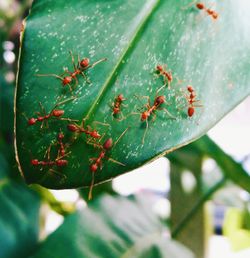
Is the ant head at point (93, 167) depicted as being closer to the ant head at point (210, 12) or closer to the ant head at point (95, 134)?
the ant head at point (95, 134)

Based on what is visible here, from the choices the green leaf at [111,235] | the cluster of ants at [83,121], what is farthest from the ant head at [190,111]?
the green leaf at [111,235]

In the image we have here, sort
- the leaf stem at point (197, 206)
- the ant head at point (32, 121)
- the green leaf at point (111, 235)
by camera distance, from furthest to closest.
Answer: the leaf stem at point (197, 206)
the green leaf at point (111, 235)
the ant head at point (32, 121)

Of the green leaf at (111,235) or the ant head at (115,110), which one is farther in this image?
the green leaf at (111,235)

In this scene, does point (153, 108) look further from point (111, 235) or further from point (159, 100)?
point (111, 235)

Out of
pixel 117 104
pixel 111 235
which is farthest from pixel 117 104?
pixel 111 235

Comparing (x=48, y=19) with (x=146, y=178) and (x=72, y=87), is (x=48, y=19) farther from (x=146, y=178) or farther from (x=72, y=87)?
(x=146, y=178)

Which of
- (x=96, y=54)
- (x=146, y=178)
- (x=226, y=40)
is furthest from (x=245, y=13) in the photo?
(x=146, y=178)

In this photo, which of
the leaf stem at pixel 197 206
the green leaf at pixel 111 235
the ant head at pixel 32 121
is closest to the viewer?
the ant head at pixel 32 121
